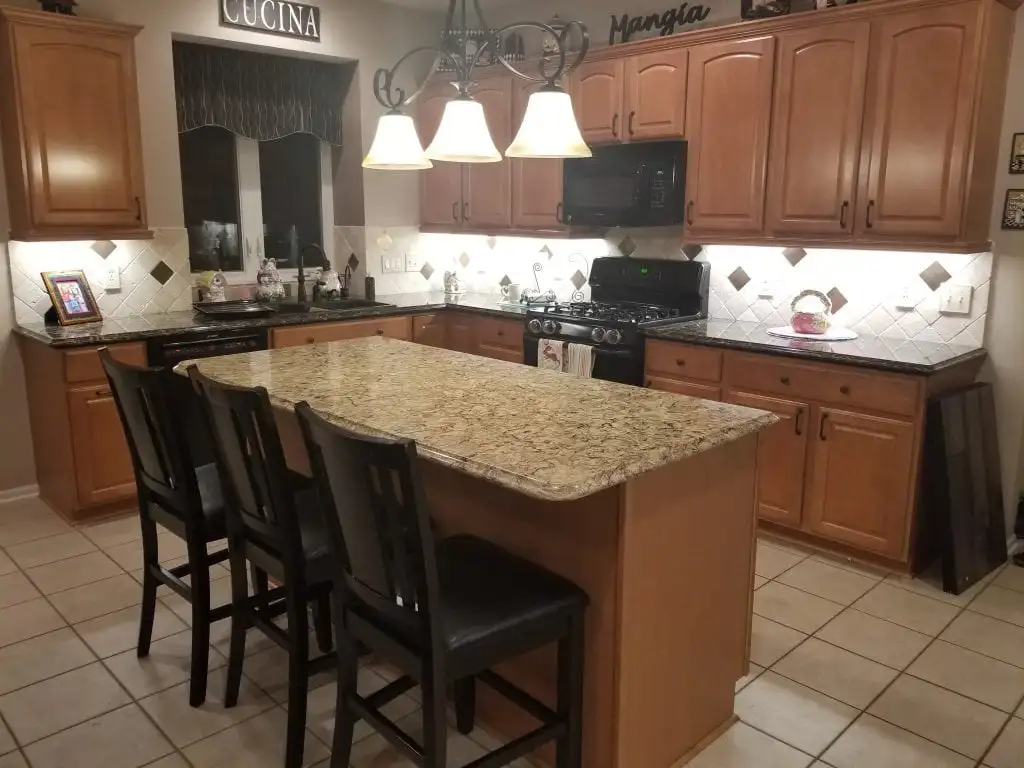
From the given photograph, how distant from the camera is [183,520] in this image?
96.0 inches

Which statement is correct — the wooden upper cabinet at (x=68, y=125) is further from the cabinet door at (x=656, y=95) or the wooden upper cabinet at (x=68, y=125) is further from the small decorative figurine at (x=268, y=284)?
the cabinet door at (x=656, y=95)

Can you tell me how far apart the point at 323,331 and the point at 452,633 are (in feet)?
9.81

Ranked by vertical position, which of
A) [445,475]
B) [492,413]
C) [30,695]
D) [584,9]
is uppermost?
[584,9]

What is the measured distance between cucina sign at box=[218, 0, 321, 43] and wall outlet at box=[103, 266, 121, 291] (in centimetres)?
145

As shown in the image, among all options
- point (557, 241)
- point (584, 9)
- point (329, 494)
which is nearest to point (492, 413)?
point (329, 494)

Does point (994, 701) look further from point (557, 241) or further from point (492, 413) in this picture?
point (557, 241)

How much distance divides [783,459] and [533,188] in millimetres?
2198

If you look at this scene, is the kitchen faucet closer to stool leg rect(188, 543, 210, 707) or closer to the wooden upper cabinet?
the wooden upper cabinet

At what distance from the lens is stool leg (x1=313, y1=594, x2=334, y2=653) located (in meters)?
2.59

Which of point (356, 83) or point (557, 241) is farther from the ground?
point (356, 83)

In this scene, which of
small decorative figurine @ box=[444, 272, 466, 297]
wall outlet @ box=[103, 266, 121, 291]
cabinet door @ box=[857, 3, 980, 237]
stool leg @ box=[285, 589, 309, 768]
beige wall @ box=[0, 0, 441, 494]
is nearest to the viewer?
stool leg @ box=[285, 589, 309, 768]

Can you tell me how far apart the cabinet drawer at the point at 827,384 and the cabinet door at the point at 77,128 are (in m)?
2.98

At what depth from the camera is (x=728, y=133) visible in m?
3.87

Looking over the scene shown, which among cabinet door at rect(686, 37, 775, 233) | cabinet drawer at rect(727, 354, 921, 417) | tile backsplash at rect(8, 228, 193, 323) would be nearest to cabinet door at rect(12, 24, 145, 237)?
tile backsplash at rect(8, 228, 193, 323)
